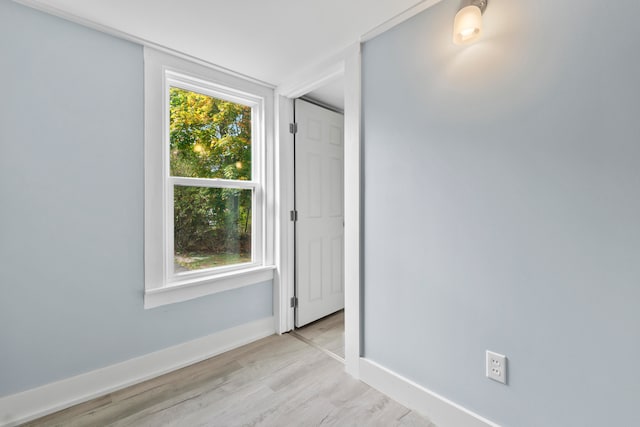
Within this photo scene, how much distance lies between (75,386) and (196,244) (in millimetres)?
1055

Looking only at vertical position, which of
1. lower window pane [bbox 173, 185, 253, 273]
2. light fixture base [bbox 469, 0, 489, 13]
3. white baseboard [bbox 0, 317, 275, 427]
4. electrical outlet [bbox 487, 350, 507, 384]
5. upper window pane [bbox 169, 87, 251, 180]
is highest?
light fixture base [bbox 469, 0, 489, 13]

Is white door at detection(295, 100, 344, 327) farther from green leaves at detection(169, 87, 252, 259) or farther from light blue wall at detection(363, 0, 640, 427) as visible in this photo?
light blue wall at detection(363, 0, 640, 427)

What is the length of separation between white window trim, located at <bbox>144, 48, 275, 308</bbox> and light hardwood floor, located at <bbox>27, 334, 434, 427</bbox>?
54 centimetres

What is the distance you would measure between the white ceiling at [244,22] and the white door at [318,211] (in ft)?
2.51

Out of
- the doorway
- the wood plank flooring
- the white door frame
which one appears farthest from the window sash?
the wood plank flooring

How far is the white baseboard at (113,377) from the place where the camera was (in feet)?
5.01

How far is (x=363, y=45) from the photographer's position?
1873 millimetres

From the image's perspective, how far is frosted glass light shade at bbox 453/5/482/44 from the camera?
4.08 feet

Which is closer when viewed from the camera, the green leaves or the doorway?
the green leaves

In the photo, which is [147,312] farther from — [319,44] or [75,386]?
[319,44]

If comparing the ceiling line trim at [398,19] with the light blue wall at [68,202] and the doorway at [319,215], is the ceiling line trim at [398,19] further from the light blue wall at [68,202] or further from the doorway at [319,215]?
the light blue wall at [68,202]

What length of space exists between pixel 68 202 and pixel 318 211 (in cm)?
187

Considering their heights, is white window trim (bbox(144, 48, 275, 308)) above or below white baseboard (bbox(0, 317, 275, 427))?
above

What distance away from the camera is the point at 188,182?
216cm
